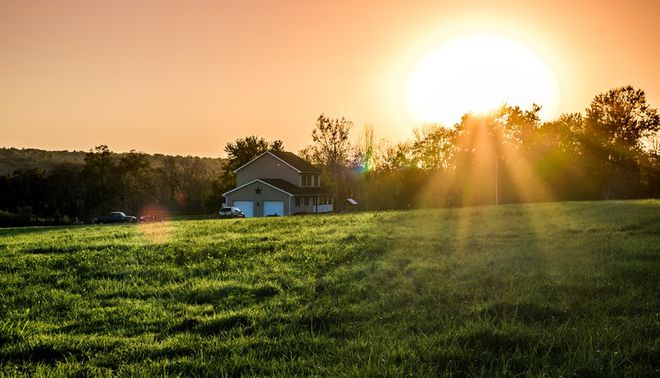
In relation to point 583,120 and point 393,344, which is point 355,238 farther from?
point 583,120

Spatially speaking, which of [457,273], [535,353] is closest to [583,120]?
[457,273]

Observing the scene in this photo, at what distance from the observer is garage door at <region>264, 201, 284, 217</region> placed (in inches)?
2383

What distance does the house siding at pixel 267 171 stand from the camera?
66.3m

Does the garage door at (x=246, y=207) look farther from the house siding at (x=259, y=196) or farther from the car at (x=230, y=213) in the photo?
the car at (x=230, y=213)

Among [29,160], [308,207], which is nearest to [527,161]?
[308,207]

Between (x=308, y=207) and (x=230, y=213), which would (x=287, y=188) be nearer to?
(x=308, y=207)

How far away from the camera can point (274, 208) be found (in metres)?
61.0

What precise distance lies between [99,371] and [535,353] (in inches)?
198

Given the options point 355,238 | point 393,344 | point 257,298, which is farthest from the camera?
point 355,238

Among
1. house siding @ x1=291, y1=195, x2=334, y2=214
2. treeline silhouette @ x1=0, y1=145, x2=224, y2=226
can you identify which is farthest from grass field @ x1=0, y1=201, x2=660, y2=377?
treeline silhouette @ x1=0, y1=145, x2=224, y2=226

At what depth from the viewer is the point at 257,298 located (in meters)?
9.80

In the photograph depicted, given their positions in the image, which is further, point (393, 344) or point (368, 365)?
point (393, 344)

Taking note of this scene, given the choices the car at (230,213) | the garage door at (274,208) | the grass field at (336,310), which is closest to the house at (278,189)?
the garage door at (274,208)

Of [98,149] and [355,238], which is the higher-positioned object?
[98,149]
